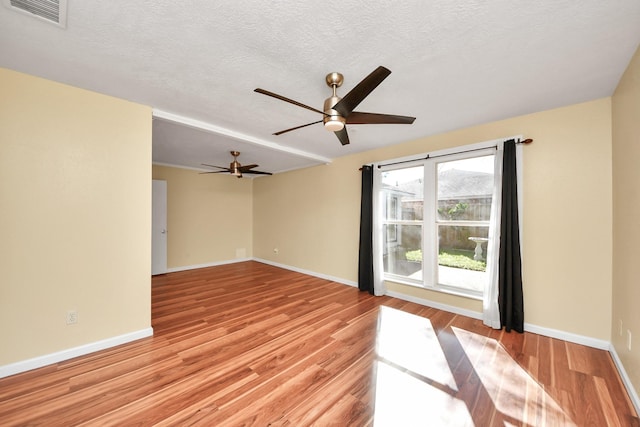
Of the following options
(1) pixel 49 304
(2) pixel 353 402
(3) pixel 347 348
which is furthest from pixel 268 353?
(1) pixel 49 304

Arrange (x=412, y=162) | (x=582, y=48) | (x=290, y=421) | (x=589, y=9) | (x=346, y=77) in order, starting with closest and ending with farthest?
(x=589, y=9), (x=290, y=421), (x=582, y=48), (x=346, y=77), (x=412, y=162)

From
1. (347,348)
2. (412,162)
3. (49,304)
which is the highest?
(412,162)

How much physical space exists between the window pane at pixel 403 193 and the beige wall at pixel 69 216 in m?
3.39

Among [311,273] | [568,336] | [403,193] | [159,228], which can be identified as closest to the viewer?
[568,336]

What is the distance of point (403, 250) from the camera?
3.89 meters

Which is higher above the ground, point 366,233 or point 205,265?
point 366,233

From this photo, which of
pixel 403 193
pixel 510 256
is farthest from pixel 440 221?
pixel 510 256

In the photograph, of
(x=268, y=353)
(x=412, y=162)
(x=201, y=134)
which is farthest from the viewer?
(x=412, y=162)

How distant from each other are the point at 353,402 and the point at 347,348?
2.23 ft

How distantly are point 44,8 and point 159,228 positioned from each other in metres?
4.47

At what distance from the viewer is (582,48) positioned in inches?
63.5

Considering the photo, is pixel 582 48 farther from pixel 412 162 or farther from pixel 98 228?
pixel 98 228

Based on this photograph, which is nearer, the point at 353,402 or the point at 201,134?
the point at 353,402

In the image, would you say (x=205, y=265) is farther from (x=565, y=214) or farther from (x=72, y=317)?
(x=565, y=214)
